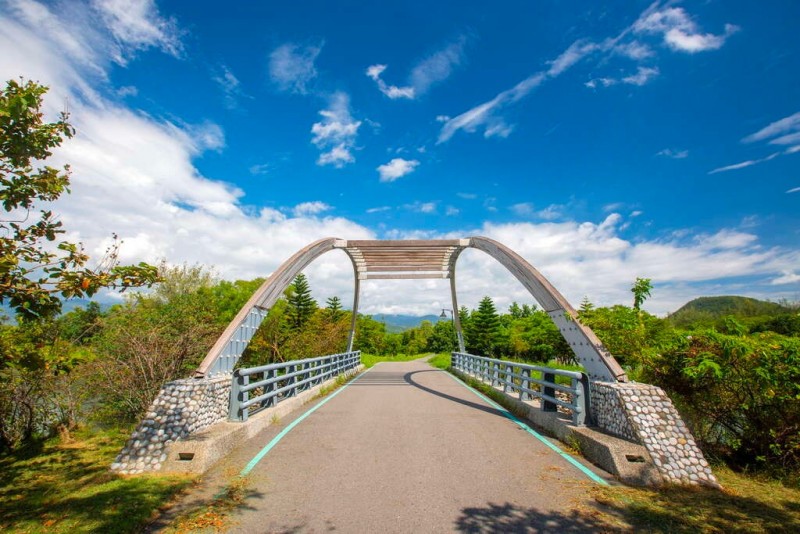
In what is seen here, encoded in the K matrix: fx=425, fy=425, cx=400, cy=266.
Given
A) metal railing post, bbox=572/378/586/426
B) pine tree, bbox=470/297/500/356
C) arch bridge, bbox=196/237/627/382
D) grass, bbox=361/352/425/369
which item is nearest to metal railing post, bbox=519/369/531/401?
arch bridge, bbox=196/237/627/382

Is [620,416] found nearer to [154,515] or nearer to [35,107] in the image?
[154,515]

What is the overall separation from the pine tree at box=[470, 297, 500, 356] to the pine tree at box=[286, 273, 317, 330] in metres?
24.4

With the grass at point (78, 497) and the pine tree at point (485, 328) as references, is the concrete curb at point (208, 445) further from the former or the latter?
the pine tree at point (485, 328)

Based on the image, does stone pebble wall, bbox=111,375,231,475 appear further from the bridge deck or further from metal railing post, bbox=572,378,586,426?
metal railing post, bbox=572,378,586,426

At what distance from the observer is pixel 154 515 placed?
380cm

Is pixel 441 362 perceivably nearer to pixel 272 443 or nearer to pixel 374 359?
pixel 374 359

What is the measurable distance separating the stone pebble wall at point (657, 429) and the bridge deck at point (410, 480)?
90 cm

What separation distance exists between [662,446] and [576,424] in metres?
1.39

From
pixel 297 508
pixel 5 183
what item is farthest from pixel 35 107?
pixel 297 508

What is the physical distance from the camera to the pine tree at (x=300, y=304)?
5522cm

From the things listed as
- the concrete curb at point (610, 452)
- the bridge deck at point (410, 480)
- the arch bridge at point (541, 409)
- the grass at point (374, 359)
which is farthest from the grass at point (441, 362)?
the concrete curb at point (610, 452)

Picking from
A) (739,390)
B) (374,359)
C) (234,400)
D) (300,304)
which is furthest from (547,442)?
(300,304)

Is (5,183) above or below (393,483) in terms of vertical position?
above

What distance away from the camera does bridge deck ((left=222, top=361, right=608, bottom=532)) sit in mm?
3643
